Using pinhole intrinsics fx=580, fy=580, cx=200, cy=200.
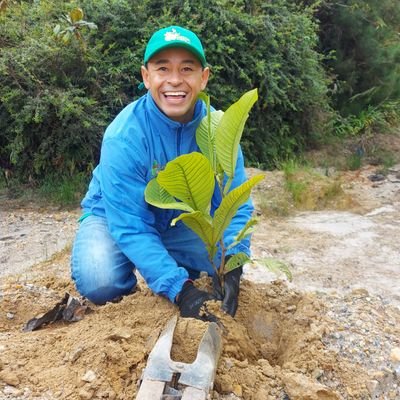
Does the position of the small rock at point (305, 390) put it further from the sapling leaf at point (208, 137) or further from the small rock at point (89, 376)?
the sapling leaf at point (208, 137)

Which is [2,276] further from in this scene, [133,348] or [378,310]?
[378,310]

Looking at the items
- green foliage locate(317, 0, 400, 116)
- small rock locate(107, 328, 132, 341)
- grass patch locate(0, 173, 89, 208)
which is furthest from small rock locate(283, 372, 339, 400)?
green foliage locate(317, 0, 400, 116)

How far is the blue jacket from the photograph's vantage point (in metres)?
2.60

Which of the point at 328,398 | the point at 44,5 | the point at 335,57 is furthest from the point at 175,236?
the point at 335,57

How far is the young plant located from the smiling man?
0.23m

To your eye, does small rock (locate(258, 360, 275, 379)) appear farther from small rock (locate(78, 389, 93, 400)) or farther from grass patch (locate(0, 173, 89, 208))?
grass patch (locate(0, 173, 89, 208))

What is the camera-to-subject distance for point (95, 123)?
19.4 ft

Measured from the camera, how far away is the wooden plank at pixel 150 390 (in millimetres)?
1831

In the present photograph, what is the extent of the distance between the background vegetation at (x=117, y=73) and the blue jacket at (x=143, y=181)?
2.09m

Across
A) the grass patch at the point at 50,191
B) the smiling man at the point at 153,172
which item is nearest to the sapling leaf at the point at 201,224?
the smiling man at the point at 153,172

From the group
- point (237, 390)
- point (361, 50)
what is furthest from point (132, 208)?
point (361, 50)

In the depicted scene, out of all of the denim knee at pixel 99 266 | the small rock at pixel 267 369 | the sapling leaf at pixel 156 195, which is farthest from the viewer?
the denim knee at pixel 99 266

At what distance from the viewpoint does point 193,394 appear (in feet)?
6.06

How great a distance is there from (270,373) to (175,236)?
1.25 m
